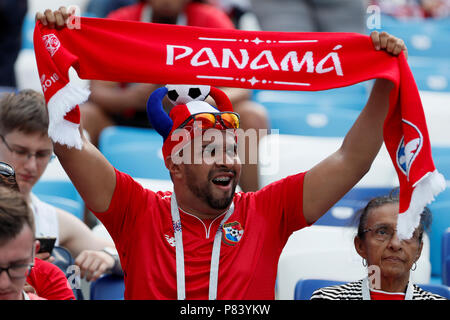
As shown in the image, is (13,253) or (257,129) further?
(257,129)

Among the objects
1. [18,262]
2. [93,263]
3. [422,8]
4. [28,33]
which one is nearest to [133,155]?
[93,263]

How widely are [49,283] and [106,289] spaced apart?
1.88ft

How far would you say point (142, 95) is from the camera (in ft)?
14.6

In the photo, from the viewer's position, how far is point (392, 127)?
2314 millimetres

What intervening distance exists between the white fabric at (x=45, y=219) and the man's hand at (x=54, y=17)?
98 centimetres

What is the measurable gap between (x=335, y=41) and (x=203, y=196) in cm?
66

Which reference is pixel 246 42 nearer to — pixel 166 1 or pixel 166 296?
pixel 166 296

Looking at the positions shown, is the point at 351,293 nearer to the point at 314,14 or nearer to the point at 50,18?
the point at 50,18

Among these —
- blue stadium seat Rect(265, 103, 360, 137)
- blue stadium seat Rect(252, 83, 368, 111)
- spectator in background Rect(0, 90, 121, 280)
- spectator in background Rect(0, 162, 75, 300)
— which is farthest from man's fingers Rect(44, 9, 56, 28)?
blue stadium seat Rect(252, 83, 368, 111)

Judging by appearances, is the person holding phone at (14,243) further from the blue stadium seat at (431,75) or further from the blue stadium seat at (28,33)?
the blue stadium seat at (431,75)

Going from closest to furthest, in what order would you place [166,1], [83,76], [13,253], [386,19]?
[13,253] < [83,76] < [166,1] < [386,19]

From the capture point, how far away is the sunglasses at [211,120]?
7.73 ft

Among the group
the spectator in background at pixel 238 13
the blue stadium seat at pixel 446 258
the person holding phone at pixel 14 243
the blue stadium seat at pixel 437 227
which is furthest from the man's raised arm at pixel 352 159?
the spectator in background at pixel 238 13

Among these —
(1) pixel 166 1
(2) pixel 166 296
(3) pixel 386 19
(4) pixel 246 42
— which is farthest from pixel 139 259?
(3) pixel 386 19
